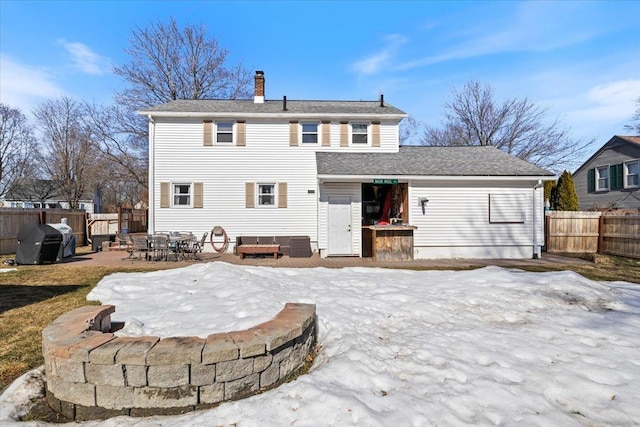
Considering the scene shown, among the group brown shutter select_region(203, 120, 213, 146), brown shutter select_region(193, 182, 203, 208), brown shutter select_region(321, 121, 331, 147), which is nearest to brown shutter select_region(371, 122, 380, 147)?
brown shutter select_region(321, 121, 331, 147)

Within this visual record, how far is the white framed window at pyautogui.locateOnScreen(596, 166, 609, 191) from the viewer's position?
66.7ft

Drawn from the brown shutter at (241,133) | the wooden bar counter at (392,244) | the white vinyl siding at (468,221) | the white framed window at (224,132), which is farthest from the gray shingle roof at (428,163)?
the white framed window at (224,132)

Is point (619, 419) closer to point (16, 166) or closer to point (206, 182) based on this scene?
point (206, 182)

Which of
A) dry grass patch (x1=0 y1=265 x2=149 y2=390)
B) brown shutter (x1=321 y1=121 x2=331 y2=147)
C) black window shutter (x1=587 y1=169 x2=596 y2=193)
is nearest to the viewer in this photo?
dry grass patch (x1=0 y1=265 x2=149 y2=390)

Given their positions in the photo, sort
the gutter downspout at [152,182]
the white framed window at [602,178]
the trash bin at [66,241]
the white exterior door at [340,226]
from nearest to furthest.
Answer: the trash bin at [66,241]
the white exterior door at [340,226]
the gutter downspout at [152,182]
the white framed window at [602,178]

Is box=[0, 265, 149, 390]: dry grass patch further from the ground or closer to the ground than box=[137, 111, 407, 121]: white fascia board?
closer to the ground

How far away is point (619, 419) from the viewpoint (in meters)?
2.45

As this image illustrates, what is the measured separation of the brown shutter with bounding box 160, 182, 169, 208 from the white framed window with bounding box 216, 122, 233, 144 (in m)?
2.89

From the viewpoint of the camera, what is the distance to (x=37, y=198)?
37250mm

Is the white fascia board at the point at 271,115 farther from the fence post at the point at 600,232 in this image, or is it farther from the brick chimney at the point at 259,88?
the fence post at the point at 600,232

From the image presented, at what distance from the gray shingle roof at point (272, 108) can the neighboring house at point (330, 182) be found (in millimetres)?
89

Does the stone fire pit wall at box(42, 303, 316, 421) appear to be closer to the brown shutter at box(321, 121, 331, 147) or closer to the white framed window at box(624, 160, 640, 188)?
the brown shutter at box(321, 121, 331, 147)

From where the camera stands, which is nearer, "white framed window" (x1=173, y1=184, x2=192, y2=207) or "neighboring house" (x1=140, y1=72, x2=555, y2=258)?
"neighboring house" (x1=140, y1=72, x2=555, y2=258)

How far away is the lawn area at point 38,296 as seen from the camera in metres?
3.61
